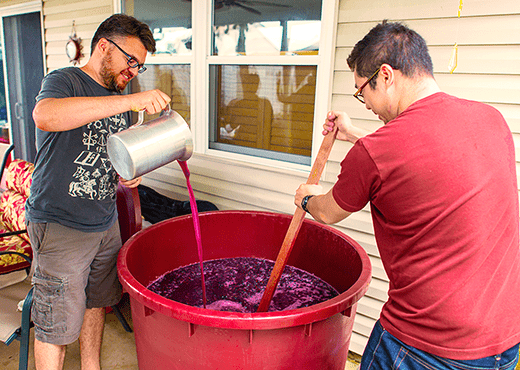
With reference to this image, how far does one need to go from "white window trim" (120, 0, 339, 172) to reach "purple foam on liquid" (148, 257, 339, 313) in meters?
0.75

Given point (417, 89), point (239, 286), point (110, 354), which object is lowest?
point (110, 354)

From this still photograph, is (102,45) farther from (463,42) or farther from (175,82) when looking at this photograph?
(463,42)

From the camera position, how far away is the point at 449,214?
1.00 meters

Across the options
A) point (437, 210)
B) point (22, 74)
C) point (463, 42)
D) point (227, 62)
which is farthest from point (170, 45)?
point (22, 74)

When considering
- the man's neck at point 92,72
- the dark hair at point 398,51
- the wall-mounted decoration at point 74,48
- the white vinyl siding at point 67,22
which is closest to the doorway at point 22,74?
the white vinyl siding at point 67,22

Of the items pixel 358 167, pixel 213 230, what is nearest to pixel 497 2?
pixel 358 167

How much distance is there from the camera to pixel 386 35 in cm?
114

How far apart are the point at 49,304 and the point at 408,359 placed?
1573mm

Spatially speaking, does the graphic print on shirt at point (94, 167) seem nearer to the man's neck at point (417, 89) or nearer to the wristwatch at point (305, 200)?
the wristwatch at point (305, 200)

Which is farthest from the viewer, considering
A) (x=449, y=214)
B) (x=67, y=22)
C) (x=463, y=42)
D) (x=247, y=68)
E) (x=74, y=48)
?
(x=67, y=22)

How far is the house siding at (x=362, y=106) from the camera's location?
1809 mm

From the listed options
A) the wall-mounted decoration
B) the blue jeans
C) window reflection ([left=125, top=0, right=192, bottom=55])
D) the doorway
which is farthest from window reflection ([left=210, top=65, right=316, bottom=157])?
the doorway

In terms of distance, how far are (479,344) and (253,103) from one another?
2218mm

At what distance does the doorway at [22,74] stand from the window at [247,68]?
9.07 ft
